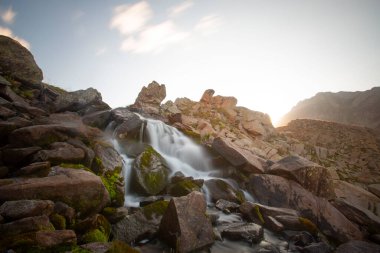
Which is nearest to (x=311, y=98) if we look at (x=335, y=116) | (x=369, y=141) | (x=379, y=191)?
(x=335, y=116)

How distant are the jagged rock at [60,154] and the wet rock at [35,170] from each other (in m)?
0.79

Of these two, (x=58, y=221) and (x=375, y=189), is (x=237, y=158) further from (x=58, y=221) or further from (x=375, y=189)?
(x=375, y=189)

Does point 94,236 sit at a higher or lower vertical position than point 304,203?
higher

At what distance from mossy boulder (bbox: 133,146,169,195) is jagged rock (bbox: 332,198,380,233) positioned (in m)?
10.7

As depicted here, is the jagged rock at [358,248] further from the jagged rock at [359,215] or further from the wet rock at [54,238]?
the wet rock at [54,238]

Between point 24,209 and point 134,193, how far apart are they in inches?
226

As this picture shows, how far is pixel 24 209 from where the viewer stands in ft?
17.8

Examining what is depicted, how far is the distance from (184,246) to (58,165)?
514 cm

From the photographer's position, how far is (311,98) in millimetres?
85750

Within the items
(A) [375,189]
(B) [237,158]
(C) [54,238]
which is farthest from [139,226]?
(A) [375,189]

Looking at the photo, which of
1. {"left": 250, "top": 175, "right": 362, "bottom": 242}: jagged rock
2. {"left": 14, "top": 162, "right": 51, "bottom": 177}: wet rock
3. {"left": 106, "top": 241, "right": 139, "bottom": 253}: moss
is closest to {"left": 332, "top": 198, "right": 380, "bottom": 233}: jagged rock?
{"left": 250, "top": 175, "right": 362, "bottom": 242}: jagged rock

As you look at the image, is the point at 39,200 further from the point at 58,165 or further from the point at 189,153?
the point at 189,153

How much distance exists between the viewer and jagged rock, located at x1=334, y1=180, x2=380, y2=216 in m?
19.6

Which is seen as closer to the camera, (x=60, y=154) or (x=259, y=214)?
(x=60, y=154)
